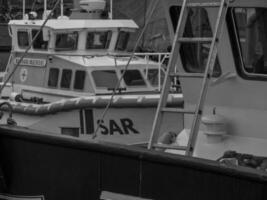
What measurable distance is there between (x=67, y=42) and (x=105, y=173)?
7824 mm

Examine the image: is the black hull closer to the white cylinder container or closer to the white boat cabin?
the white cylinder container

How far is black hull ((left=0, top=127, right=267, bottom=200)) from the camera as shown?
4219mm

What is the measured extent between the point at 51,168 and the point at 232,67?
1564 millimetres

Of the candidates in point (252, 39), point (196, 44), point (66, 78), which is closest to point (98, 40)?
point (66, 78)

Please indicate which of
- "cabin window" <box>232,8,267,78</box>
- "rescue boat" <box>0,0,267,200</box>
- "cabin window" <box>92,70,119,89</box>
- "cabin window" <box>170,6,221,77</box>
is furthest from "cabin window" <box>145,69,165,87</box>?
"cabin window" <box>232,8,267,78</box>

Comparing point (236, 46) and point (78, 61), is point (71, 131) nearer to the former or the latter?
point (78, 61)

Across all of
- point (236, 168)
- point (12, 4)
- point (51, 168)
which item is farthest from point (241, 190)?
point (12, 4)

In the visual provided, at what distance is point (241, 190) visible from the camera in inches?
163

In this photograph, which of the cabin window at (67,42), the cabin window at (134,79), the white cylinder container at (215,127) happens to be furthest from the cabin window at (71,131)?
the white cylinder container at (215,127)

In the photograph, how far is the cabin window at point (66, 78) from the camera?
1209 centimetres

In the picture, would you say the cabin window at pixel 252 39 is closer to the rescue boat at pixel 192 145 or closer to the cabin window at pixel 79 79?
the rescue boat at pixel 192 145

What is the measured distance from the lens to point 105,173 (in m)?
4.86

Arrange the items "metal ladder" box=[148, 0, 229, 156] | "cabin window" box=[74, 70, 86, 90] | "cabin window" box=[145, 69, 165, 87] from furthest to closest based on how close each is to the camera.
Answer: "cabin window" box=[145, 69, 165, 87]
"cabin window" box=[74, 70, 86, 90]
"metal ladder" box=[148, 0, 229, 156]

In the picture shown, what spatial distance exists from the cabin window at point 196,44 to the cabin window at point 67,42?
6.53m
